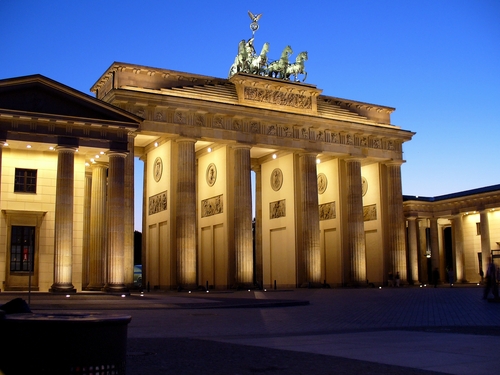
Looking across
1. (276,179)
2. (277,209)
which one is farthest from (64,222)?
(276,179)

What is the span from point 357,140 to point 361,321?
42.2m

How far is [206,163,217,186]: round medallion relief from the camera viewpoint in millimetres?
56969

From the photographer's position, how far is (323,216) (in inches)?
2511

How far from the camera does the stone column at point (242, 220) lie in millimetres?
51969

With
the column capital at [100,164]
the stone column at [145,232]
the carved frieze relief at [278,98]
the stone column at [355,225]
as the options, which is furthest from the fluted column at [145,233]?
the stone column at [355,225]

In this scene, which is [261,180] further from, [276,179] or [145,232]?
[145,232]

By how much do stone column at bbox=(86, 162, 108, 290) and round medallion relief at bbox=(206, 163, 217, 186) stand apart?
13477 millimetres

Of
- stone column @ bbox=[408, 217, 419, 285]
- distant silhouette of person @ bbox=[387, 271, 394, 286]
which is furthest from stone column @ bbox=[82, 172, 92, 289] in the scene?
stone column @ bbox=[408, 217, 419, 285]

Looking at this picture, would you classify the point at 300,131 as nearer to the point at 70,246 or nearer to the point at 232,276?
the point at 232,276

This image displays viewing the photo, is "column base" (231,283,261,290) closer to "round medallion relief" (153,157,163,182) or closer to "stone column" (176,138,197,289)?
"stone column" (176,138,197,289)

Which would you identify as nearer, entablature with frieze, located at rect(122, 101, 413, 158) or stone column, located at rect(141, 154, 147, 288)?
entablature with frieze, located at rect(122, 101, 413, 158)

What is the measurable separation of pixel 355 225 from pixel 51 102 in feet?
106

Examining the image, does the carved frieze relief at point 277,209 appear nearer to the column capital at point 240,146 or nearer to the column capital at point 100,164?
the column capital at point 240,146

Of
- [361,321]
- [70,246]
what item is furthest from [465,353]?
[70,246]
